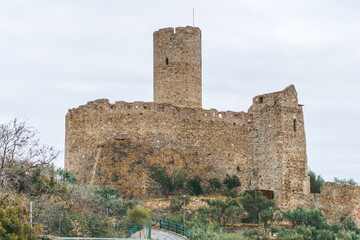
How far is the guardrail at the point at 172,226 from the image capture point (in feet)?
95.3

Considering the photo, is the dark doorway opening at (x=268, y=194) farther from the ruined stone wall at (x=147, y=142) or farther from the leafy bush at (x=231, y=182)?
the ruined stone wall at (x=147, y=142)

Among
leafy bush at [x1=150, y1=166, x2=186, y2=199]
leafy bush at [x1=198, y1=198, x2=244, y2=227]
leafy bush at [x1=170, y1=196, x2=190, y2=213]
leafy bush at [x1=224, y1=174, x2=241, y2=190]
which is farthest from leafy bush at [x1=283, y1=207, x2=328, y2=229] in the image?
leafy bush at [x1=150, y1=166, x2=186, y2=199]

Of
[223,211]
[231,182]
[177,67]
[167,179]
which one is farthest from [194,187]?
[177,67]

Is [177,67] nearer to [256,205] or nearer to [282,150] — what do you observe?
[282,150]

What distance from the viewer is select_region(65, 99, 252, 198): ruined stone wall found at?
111 ft

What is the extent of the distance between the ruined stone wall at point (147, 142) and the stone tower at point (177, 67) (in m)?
2.48

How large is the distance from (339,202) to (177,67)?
1360 centimetres

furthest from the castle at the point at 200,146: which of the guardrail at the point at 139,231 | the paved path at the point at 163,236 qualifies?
the guardrail at the point at 139,231

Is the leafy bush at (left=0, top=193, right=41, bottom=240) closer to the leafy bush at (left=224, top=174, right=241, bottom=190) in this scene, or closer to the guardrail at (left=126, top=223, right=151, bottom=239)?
the guardrail at (left=126, top=223, right=151, bottom=239)

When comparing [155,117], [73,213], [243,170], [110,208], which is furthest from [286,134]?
[73,213]

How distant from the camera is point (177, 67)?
38719 millimetres

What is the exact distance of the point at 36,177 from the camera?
2784cm

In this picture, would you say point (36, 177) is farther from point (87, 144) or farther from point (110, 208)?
point (87, 144)

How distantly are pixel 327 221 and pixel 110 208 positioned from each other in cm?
1288
